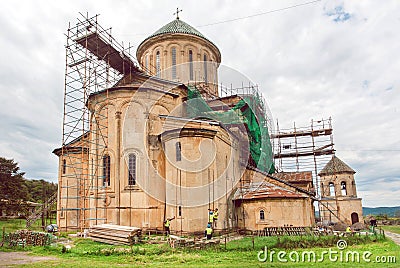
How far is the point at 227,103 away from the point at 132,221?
13743 mm

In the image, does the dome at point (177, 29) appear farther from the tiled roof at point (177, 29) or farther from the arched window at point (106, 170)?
the arched window at point (106, 170)

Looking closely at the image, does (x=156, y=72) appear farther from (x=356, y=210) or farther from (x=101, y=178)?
(x=356, y=210)

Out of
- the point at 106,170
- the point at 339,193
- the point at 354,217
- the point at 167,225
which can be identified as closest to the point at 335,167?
the point at 339,193

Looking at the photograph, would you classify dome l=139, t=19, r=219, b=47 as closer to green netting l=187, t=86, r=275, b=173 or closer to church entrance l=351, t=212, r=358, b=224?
green netting l=187, t=86, r=275, b=173

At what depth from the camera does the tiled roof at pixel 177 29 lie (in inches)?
1161

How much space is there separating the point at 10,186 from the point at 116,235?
22.9 m

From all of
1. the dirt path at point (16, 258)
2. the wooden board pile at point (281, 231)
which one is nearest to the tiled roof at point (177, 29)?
the wooden board pile at point (281, 231)

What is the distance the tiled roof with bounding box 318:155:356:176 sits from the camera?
35.6 metres

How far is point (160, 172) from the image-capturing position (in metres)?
21.5

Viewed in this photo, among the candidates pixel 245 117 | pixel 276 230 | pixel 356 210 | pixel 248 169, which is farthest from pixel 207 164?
pixel 356 210

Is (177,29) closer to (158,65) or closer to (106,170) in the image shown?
(158,65)

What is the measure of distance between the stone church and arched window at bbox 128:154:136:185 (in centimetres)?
6

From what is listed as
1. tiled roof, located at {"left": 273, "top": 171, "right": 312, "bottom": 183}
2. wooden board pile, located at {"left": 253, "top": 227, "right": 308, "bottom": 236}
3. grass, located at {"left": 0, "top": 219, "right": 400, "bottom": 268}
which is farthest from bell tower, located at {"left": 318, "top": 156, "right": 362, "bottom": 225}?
grass, located at {"left": 0, "top": 219, "right": 400, "bottom": 268}

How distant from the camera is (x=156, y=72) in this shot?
29281 mm
